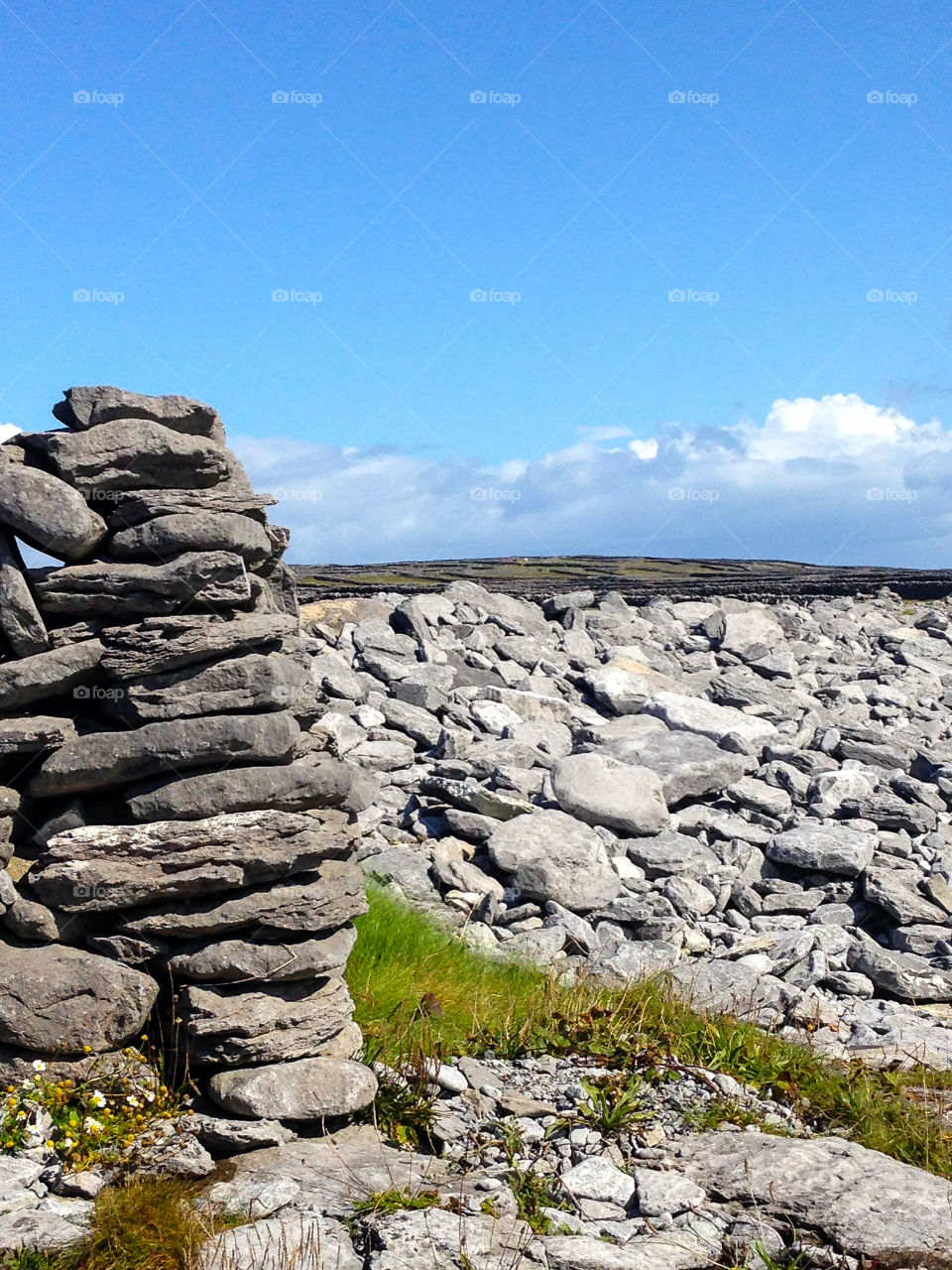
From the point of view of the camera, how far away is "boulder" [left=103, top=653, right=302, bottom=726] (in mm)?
8250

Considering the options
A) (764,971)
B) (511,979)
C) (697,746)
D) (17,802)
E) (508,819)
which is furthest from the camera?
(697,746)

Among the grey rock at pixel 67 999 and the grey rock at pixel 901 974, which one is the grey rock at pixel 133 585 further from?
the grey rock at pixel 901 974

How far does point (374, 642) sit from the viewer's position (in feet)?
66.6

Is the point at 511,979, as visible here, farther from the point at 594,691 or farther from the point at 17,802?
the point at 594,691

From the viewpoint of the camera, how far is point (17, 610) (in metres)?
8.20

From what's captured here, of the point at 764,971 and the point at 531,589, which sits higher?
the point at 531,589

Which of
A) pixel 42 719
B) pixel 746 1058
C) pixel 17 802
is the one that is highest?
pixel 42 719

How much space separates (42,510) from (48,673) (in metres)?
1.17

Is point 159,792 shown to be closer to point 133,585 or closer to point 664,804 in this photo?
point 133,585

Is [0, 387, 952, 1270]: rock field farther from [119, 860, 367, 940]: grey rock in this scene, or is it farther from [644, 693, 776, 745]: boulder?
[644, 693, 776, 745]: boulder

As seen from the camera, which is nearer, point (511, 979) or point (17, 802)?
point (17, 802)

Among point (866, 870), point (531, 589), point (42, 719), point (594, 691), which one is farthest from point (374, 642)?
point (531, 589)

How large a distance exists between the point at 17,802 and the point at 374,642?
483 inches

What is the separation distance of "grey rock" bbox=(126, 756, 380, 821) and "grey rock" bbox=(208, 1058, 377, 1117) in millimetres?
1787
